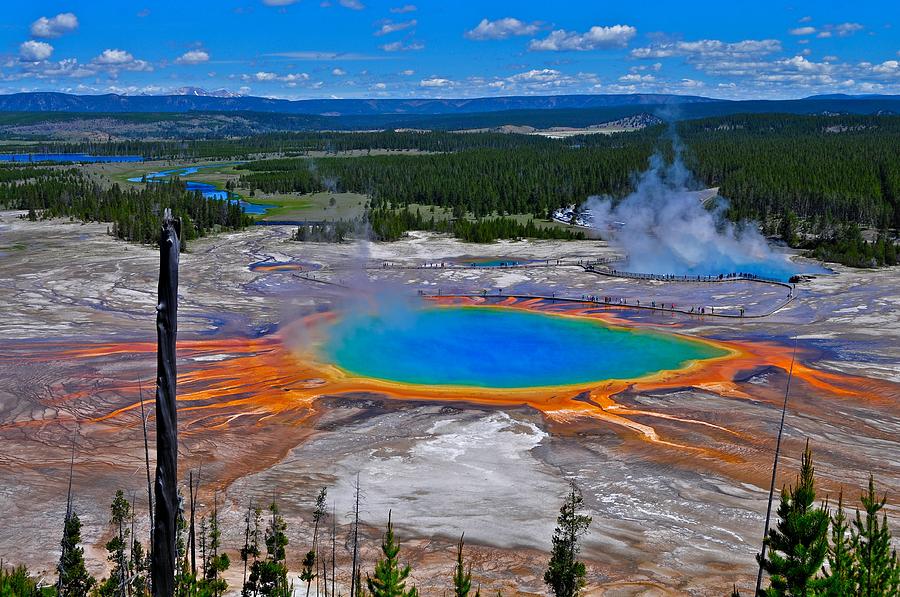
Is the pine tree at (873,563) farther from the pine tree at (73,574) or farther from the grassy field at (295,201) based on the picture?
the grassy field at (295,201)

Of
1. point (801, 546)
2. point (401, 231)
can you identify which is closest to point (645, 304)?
point (401, 231)

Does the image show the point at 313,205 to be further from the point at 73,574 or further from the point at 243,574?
the point at 73,574

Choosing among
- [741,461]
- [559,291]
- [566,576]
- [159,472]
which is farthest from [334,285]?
[159,472]

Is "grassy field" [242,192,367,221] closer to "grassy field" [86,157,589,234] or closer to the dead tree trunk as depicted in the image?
"grassy field" [86,157,589,234]

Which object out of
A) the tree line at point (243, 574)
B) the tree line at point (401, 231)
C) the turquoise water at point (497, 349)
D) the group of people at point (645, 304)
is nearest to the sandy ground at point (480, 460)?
the tree line at point (243, 574)

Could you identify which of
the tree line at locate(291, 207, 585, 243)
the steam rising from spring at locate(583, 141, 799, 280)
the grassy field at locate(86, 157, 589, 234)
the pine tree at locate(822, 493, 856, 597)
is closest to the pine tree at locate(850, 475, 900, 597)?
the pine tree at locate(822, 493, 856, 597)

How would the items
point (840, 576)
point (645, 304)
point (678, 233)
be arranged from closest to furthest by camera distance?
point (840, 576)
point (645, 304)
point (678, 233)
